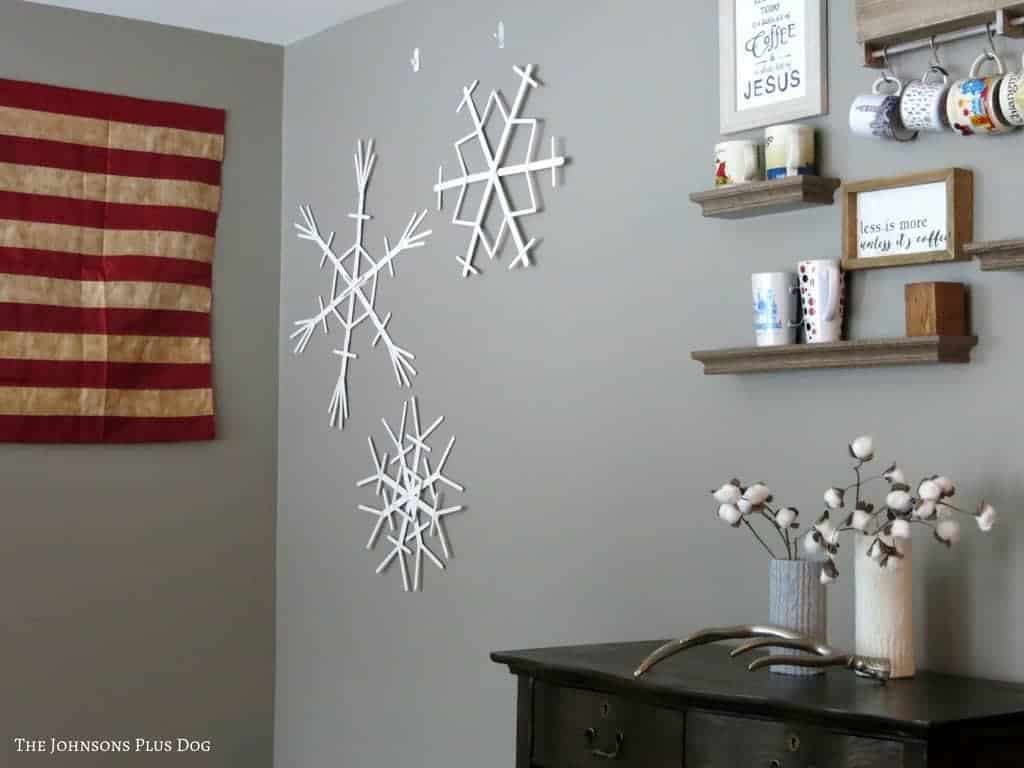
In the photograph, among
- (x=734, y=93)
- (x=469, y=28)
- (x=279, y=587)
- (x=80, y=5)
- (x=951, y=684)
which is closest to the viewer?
(x=951, y=684)

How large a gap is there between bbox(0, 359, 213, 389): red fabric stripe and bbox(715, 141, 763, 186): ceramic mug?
6.33 ft

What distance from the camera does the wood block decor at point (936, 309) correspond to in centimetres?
251

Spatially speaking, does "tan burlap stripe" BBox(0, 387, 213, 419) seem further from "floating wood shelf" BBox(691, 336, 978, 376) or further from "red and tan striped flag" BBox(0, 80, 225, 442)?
"floating wood shelf" BBox(691, 336, 978, 376)

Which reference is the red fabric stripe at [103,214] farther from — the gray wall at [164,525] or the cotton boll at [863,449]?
the cotton boll at [863,449]

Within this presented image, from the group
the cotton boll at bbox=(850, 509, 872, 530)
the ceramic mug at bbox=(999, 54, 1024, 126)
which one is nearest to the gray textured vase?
the cotton boll at bbox=(850, 509, 872, 530)

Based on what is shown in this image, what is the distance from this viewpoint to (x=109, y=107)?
4156mm

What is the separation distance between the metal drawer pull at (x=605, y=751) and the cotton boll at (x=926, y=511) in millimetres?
622

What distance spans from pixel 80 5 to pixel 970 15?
2.57 meters

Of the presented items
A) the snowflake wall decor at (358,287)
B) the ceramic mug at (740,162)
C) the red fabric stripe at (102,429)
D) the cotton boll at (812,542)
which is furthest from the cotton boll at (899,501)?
the red fabric stripe at (102,429)

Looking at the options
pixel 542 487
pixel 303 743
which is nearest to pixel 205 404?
pixel 303 743

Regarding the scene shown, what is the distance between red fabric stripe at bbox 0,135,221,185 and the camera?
4.01 m

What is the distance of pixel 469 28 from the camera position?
3.74 meters

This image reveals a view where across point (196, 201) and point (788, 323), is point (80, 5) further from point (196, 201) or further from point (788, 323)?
point (788, 323)

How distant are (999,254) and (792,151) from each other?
1.64 ft
